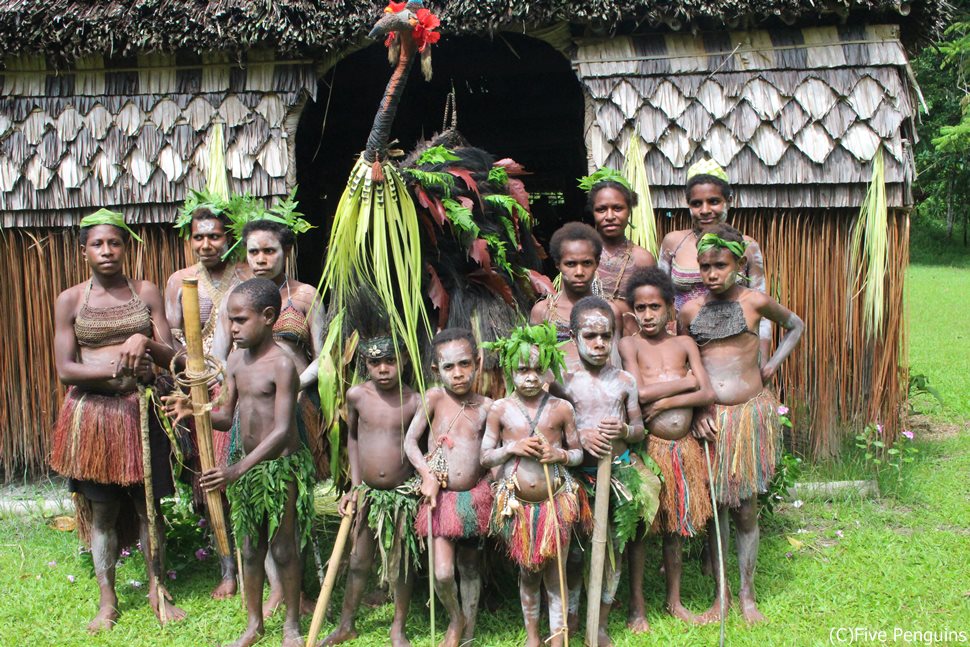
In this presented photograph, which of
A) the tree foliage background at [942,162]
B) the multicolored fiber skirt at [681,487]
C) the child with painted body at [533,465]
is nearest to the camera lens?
the child with painted body at [533,465]

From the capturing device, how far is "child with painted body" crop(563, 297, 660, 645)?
3502mm

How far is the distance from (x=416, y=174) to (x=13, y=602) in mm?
2796

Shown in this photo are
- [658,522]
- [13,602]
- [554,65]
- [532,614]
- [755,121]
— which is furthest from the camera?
[554,65]

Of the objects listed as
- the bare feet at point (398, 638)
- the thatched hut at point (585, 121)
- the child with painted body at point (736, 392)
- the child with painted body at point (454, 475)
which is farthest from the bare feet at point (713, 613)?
the thatched hut at point (585, 121)

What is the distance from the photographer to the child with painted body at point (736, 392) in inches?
149

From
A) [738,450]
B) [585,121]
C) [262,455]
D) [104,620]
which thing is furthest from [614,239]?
[104,620]

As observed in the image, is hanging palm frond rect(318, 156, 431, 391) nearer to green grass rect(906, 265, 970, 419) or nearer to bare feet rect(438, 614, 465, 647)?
bare feet rect(438, 614, 465, 647)

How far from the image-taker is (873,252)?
16.7ft

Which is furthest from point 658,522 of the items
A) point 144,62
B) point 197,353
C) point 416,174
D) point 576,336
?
point 144,62

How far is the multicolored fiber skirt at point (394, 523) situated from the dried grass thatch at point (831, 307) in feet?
8.33

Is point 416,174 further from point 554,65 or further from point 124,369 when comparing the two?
point 554,65

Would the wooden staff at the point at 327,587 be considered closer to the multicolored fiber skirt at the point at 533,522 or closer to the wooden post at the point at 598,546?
the multicolored fiber skirt at the point at 533,522

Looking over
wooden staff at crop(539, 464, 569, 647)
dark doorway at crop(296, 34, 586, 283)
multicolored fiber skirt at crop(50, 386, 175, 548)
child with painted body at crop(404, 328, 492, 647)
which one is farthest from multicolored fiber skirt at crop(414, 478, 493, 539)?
dark doorway at crop(296, 34, 586, 283)

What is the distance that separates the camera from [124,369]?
387cm
